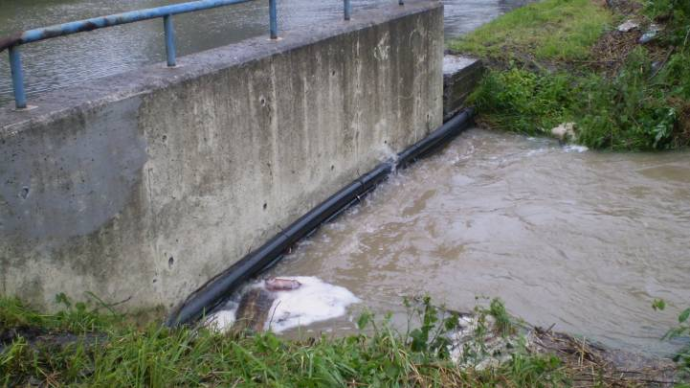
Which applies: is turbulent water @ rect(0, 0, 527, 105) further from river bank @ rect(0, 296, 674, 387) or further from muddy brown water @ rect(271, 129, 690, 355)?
river bank @ rect(0, 296, 674, 387)

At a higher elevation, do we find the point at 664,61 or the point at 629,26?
the point at 629,26

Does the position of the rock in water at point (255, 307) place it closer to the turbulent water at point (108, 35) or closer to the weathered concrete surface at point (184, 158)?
the weathered concrete surface at point (184, 158)

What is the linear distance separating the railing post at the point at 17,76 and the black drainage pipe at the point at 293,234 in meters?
1.58

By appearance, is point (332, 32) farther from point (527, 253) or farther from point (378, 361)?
point (378, 361)

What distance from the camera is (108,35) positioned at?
30.9 ft

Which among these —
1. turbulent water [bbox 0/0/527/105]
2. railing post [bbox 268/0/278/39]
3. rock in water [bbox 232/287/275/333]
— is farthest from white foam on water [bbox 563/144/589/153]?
rock in water [bbox 232/287/275/333]

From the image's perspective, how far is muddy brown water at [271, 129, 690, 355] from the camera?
5766 millimetres

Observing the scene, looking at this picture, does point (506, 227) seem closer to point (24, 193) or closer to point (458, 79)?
point (458, 79)

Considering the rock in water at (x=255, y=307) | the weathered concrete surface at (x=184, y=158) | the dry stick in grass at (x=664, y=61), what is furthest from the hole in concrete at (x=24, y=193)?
the dry stick in grass at (x=664, y=61)

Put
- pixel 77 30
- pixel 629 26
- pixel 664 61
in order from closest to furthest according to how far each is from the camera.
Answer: pixel 77 30 < pixel 664 61 < pixel 629 26

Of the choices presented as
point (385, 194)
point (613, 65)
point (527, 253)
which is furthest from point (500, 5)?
point (527, 253)

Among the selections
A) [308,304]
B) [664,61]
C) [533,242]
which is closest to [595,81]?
[664,61]

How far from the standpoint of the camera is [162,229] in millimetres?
5160

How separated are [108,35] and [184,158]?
15.6 ft
